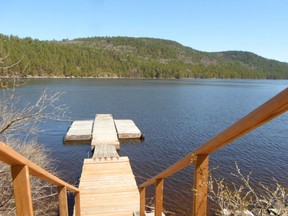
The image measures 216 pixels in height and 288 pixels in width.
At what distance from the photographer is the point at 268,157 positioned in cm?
1603

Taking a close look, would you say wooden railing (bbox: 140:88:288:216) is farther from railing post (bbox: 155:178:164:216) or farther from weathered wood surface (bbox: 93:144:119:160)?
weathered wood surface (bbox: 93:144:119:160)

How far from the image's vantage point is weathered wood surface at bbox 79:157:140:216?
7008 millimetres

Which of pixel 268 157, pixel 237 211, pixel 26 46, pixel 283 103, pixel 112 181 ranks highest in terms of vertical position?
pixel 26 46

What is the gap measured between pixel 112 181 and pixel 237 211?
7529 millimetres

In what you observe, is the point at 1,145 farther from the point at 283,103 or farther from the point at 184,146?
the point at 184,146

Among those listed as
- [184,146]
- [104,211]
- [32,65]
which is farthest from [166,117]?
[32,65]

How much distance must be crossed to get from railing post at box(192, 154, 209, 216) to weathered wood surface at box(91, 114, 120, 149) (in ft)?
47.6

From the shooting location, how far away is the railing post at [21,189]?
1.58 metres

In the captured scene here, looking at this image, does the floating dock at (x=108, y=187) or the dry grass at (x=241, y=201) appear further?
the floating dock at (x=108, y=187)

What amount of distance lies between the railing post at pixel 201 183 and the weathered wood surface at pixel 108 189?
540 cm

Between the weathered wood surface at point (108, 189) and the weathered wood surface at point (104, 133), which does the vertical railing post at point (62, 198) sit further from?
the weathered wood surface at point (104, 133)

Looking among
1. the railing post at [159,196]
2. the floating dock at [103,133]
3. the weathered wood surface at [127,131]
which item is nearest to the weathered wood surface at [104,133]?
the floating dock at [103,133]

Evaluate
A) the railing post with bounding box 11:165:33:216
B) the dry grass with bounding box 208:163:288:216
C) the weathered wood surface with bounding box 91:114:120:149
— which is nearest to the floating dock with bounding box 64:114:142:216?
the weathered wood surface with bounding box 91:114:120:149

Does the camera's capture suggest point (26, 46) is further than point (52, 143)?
Yes
